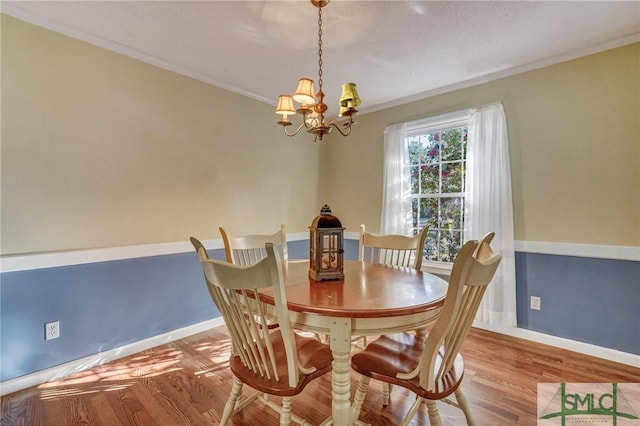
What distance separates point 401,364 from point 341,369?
0.33 m

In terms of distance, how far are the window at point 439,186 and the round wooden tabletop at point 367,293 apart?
1.56m

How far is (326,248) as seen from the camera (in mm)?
1532

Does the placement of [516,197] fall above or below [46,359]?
above

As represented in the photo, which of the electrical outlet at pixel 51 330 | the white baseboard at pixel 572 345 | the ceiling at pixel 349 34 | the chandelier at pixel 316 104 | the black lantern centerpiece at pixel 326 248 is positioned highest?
the ceiling at pixel 349 34

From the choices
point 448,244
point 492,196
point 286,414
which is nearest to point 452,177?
point 492,196

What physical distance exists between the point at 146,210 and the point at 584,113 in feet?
11.9

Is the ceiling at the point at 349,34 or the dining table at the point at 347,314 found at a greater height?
the ceiling at the point at 349,34

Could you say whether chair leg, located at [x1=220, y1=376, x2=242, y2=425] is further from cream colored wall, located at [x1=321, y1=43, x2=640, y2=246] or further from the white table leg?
cream colored wall, located at [x1=321, y1=43, x2=640, y2=246]

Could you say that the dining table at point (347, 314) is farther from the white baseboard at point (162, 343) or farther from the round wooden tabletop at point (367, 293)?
the white baseboard at point (162, 343)

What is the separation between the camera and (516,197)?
106 inches

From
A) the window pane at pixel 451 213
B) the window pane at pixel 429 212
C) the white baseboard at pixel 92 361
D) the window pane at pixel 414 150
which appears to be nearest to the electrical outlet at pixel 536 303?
the window pane at pixel 451 213

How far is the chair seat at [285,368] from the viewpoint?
115 centimetres

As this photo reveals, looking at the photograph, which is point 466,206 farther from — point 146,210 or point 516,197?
point 146,210

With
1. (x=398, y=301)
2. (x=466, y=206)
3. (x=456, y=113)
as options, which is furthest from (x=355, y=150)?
(x=398, y=301)
